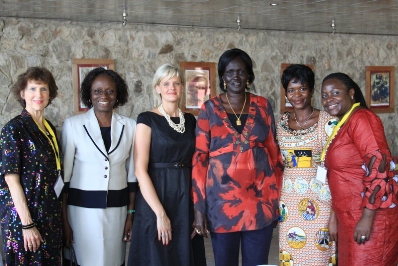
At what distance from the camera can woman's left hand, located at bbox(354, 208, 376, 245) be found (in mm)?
2920

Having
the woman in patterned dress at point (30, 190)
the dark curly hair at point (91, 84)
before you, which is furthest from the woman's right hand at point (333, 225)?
the woman in patterned dress at point (30, 190)

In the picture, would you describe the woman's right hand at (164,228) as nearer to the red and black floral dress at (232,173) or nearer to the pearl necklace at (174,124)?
the red and black floral dress at (232,173)

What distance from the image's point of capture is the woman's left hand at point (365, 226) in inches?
115

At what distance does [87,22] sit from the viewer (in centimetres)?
636

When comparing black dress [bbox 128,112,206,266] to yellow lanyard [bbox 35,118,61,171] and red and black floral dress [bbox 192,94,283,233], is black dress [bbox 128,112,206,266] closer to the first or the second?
red and black floral dress [bbox 192,94,283,233]

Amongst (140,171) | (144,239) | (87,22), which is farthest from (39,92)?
(87,22)

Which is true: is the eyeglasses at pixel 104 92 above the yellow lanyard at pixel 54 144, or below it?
above

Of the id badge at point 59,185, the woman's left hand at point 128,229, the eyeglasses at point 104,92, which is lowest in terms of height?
the woman's left hand at point 128,229

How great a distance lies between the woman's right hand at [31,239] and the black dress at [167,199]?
1.82 feet

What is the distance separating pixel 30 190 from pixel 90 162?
381 millimetres

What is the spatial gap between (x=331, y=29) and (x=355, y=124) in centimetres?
481

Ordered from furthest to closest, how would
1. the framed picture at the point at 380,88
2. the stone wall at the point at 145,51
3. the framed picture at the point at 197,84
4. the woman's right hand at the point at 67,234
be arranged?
the framed picture at the point at 380,88 < the framed picture at the point at 197,84 < the stone wall at the point at 145,51 < the woman's right hand at the point at 67,234

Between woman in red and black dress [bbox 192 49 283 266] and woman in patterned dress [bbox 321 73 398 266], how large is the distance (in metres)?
0.37

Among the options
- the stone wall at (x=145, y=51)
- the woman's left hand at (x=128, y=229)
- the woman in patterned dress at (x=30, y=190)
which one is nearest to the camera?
the woman in patterned dress at (x=30, y=190)
